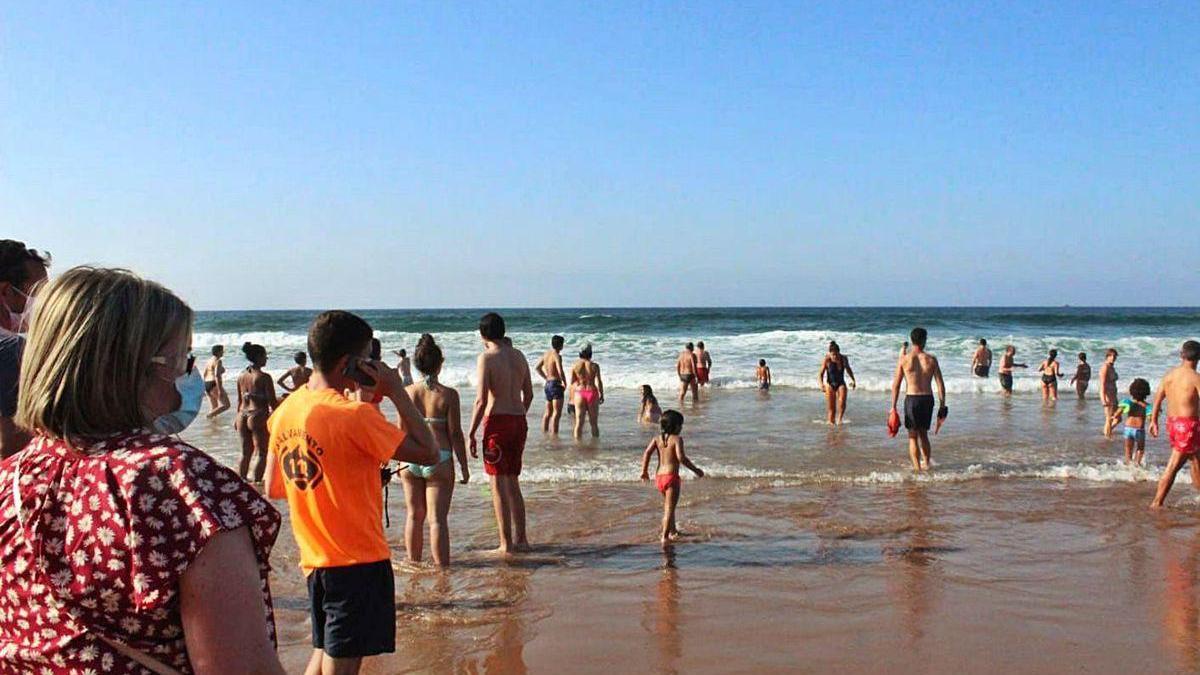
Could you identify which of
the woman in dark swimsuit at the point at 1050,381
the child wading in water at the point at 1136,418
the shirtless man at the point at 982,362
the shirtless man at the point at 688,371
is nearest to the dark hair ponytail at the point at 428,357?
the child wading in water at the point at 1136,418

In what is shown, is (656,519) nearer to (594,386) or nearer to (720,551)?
(720,551)

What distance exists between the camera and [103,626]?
4.82ft

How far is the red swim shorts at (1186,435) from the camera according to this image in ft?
27.9

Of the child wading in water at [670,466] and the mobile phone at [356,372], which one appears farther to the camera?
the child wading in water at [670,466]

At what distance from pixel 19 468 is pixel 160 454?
0.29 meters

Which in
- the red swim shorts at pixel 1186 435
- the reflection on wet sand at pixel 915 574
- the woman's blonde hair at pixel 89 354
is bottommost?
the reflection on wet sand at pixel 915 574

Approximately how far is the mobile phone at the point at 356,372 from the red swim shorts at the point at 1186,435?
801 centimetres

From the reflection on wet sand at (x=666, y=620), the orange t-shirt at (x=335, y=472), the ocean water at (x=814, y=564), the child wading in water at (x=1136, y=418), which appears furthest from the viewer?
the child wading in water at (x=1136, y=418)

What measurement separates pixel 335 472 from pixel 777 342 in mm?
34756

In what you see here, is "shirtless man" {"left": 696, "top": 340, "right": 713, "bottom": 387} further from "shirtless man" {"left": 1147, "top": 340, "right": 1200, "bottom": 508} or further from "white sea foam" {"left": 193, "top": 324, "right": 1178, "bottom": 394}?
"shirtless man" {"left": 1147, "top": 340, "right": 1200, "bottom": 508}

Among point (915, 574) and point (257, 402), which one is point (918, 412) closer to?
point (915, 574)

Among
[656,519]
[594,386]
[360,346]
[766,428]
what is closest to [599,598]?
[656,519]

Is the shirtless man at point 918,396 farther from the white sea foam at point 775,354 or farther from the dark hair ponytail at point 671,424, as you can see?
the white sea foam at point 775,354

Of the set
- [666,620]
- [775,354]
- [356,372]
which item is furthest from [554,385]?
[775,354]
